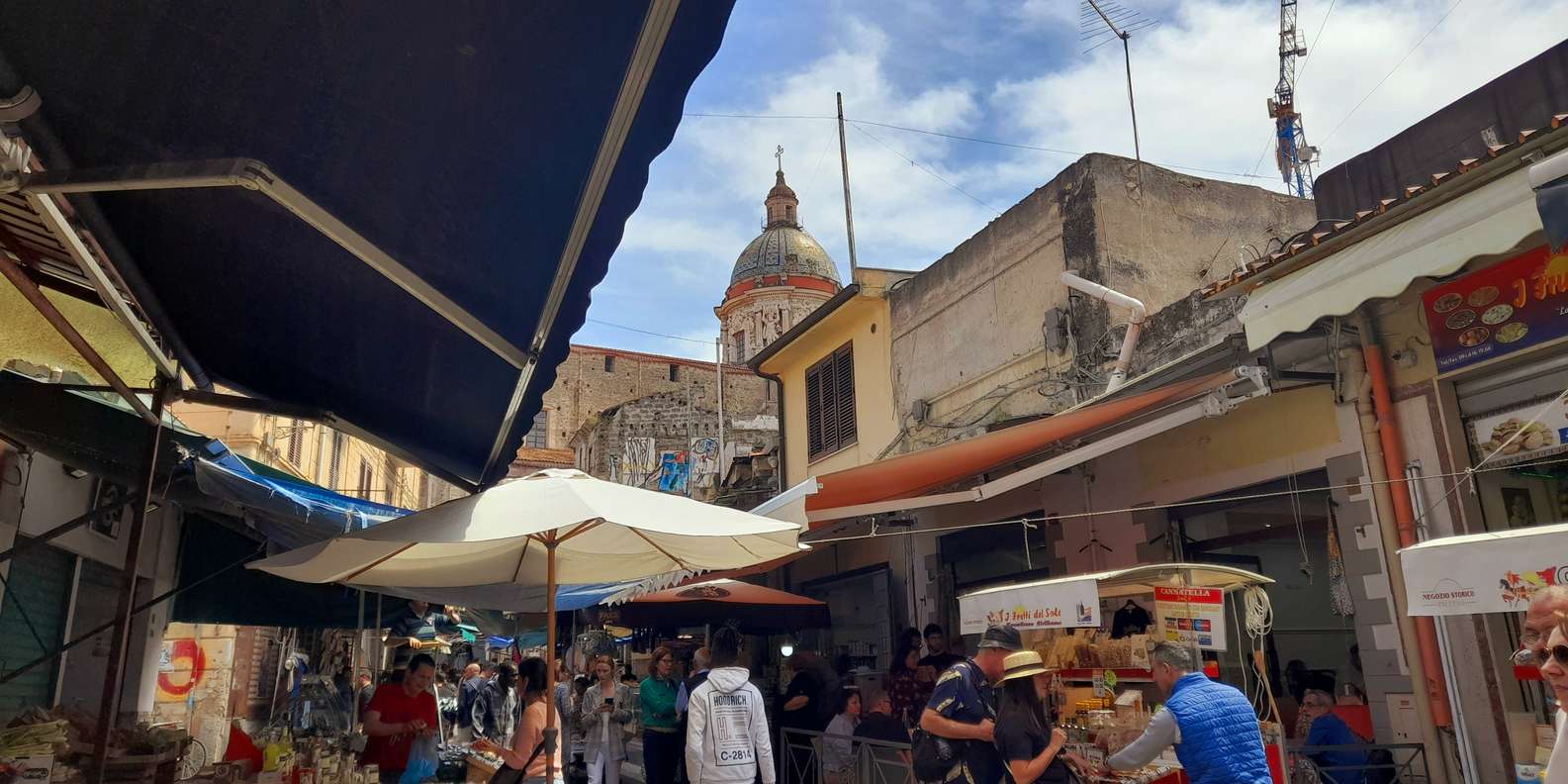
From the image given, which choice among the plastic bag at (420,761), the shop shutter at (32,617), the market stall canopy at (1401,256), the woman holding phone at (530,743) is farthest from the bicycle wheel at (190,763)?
the market stall canopy at (1401,256)

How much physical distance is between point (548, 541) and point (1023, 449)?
4704mm

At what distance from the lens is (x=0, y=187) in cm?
284

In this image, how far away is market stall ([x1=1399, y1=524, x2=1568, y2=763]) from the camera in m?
4.43

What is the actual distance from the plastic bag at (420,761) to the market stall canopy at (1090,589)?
4144mm

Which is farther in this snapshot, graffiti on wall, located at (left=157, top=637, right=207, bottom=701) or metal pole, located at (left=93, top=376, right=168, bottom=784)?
graffiti on wall, located at (left=157, top=637, right=207, bottom=701)

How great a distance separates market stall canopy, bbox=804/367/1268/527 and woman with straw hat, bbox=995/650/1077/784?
10.1ft

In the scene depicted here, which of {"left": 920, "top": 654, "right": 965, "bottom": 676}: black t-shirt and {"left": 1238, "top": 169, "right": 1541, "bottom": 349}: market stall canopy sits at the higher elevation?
{"left": 1238, "top": 169, "right": 1541, "bottom": 349}: market stall canopy

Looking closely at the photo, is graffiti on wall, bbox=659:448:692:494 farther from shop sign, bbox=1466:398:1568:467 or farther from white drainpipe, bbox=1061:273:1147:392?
shop sign, bbox=1466:398:1568:467

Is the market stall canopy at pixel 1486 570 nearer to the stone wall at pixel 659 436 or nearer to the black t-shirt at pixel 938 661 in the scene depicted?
the black t-shirt at pixel 938 661

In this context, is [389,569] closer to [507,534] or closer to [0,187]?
[507,534]

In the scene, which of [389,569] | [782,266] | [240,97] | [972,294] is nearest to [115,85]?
[240,97]

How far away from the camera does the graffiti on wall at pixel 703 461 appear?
2812 cm

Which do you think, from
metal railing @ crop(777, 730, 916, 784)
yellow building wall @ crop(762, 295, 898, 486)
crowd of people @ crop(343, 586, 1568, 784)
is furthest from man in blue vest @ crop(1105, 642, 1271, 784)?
yellow building wall @ crop(762, 295, 898, 486)

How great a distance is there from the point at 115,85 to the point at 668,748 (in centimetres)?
738
